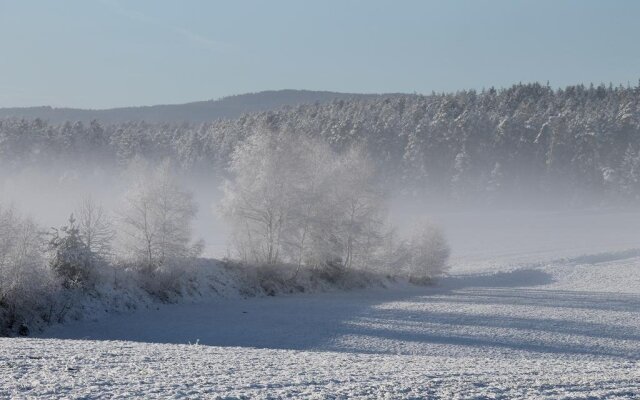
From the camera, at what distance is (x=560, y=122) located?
120062mm

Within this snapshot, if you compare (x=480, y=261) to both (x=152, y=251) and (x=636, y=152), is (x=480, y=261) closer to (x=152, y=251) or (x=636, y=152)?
(x=152, y=251)

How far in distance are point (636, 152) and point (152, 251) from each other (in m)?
95.6

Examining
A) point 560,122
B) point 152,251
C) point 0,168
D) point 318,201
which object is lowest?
point 152,251

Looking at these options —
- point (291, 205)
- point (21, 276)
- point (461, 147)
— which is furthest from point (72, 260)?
point (461, 147)

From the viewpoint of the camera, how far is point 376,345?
29891mm

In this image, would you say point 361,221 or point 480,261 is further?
point 480,261

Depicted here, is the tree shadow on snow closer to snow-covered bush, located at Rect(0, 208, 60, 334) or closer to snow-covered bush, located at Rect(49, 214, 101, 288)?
snow-covered bush, located at Rect(0, 208, 60, 334)

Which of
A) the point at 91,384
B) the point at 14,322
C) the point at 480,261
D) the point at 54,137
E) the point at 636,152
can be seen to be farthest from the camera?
the point at 54,137

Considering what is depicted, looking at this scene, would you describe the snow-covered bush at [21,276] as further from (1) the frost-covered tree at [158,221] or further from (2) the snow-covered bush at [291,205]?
(2) the snow-covered bush at [291,205]

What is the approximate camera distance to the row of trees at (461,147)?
118m

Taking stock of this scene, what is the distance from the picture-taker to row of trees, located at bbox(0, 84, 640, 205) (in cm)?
11800

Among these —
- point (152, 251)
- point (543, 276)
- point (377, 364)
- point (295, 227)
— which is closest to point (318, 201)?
point (295, 227)

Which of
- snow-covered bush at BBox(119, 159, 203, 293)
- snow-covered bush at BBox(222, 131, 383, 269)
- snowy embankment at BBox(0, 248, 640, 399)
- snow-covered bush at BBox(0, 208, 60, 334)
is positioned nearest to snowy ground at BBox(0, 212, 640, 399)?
snowy embankment at BBox(0, 248, 640, 399)

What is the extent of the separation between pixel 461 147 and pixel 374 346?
97494 mm
